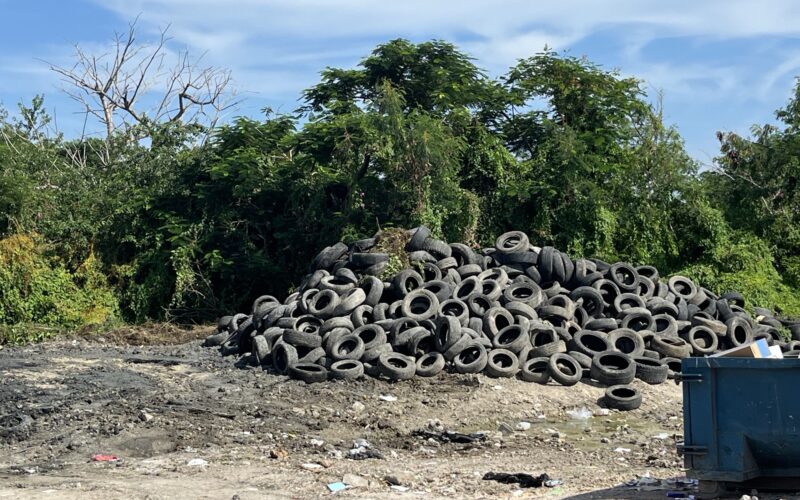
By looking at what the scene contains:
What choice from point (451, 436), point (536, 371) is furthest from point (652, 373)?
point (451, 436)

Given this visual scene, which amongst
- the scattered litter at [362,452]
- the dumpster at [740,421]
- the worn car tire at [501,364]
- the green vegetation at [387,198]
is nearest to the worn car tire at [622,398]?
the worn car tire at [501,364]

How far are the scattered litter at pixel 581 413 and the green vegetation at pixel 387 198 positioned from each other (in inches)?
327

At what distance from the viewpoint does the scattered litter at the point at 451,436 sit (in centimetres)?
1026

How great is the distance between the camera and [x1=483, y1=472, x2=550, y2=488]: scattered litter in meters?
7.98

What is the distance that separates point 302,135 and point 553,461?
13.6 m

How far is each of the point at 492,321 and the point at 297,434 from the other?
4.56m

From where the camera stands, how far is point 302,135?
70.1 feet

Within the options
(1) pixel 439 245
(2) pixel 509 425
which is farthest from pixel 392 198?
(2) pixel 509 425

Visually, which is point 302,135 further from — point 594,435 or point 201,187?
point 594,435

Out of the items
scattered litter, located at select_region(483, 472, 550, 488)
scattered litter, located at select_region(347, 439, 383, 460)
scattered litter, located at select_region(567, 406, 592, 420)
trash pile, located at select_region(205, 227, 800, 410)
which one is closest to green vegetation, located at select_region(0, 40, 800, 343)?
trash pile, located at select_region(205, 227, 800, 410)

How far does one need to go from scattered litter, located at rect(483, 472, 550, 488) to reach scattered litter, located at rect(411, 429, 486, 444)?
1.97m

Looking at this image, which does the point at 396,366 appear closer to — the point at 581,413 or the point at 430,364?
the point at 430,364

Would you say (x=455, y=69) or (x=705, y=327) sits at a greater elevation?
(x=455, y=69)

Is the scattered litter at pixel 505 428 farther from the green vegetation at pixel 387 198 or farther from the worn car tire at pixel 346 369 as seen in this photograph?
the green vegetation at pixel 387 198
